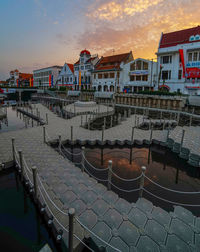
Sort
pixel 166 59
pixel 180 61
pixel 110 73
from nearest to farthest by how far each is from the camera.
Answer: pixel 180 61, pixel 166 59, pixel 110 73

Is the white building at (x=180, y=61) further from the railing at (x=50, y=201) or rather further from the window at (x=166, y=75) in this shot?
the railing at (x=50, y=201)

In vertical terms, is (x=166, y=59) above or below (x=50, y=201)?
above

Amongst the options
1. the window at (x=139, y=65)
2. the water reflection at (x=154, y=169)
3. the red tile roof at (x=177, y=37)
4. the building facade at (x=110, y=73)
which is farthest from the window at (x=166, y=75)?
the water reflection at (x=154, y=169)

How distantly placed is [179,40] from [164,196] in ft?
143

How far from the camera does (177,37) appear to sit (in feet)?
127

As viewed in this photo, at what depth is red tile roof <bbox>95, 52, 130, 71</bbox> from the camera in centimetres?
5025

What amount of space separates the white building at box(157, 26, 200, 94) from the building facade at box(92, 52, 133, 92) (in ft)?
41.5

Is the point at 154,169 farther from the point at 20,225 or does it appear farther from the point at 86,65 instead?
the point at 86,65

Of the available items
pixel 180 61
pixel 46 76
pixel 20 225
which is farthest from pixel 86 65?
pixel 20 225

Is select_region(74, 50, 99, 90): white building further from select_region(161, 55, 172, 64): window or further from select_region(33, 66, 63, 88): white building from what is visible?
select_region(161, 55, 172, 64): window

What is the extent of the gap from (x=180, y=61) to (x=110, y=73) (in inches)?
868

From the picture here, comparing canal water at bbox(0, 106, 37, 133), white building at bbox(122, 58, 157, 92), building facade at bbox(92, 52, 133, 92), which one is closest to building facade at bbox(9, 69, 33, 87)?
building facade at bbox(92, 52, 133, 92)

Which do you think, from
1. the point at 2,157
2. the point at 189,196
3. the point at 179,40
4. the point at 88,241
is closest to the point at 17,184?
the point at 2,157

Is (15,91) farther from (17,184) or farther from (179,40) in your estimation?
(17,184)
